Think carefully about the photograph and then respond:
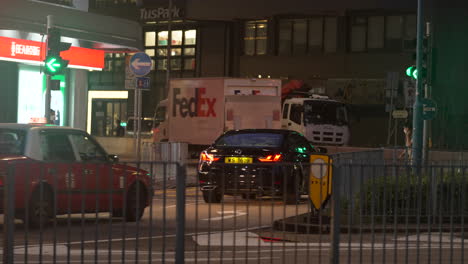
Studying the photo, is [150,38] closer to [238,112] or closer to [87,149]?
[238,112]

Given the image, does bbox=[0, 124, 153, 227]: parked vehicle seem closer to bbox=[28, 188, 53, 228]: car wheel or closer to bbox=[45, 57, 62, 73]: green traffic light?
bbox=[28, 188, 53, 228]: car wheel

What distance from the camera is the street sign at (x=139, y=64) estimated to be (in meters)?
25.0

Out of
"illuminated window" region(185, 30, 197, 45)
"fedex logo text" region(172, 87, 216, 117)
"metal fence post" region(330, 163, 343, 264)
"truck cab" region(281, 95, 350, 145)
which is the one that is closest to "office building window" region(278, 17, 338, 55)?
"illuminated window" region(185, 30, 197, 45)

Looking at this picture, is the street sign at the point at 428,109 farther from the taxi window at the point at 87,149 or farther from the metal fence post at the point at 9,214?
the metal fence post at the point at 9,214

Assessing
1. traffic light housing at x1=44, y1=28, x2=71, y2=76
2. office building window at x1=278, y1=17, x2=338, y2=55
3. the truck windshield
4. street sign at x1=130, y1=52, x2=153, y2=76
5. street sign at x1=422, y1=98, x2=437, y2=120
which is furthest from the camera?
office building window at x1=278, y1=17, x2=338, y2=55

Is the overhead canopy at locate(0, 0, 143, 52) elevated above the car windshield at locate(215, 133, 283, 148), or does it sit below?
above

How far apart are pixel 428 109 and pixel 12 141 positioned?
33.5ft

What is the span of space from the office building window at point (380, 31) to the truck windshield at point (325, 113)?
40.9 feet

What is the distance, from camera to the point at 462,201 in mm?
9555

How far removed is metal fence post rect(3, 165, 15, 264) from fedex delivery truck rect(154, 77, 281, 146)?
30703 mm

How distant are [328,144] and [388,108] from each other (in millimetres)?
7999

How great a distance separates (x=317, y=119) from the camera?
42219mm

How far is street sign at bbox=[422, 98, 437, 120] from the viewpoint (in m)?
21.4

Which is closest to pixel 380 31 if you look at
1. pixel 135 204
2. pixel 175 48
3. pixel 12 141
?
pixel 175 48
